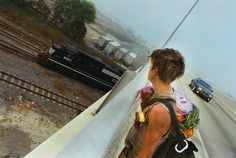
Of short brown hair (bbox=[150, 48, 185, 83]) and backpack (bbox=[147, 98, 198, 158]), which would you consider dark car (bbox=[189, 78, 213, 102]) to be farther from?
backpack (bbox=[147, 98, 198, 158])

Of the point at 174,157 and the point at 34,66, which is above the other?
the point at 174,157

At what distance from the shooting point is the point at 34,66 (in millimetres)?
21578

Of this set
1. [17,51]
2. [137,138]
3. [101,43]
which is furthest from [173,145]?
[101,43]

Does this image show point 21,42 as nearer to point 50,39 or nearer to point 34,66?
point 34,66

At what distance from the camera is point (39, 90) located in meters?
17.0

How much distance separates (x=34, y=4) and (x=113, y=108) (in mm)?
41306

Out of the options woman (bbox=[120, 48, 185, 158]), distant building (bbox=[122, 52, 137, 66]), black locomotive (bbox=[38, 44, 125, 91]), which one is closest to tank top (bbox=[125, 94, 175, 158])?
woman (bbox=[120, 48, 185, 158])

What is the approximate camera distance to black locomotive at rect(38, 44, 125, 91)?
2288cm

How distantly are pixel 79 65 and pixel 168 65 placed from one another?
21222 mm

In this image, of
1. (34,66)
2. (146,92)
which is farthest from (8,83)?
(146,92)

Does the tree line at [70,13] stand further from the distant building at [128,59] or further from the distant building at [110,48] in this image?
the distant building at [128,59]

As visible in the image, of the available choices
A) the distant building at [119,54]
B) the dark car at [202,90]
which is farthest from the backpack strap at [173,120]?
the distant building at [119,54]

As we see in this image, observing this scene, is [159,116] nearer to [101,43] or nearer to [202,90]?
[202,90]

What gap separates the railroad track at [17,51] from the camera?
841 inches
